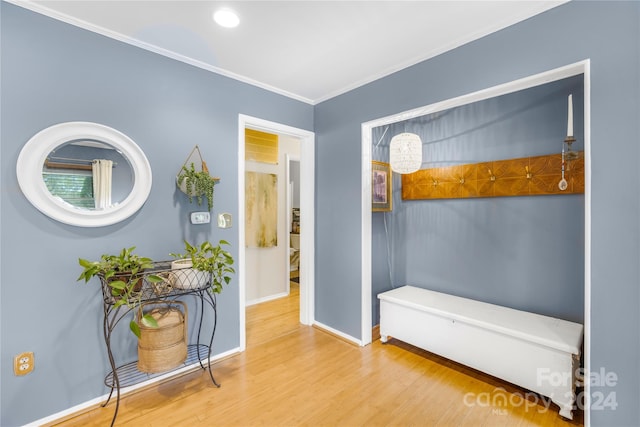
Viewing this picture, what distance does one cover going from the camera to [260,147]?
4.02m

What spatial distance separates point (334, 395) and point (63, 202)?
2.19 m

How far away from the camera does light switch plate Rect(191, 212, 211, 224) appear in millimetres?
2313

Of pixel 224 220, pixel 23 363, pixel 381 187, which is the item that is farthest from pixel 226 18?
pixel 23 363

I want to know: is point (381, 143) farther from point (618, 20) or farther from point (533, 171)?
point (618, 20)

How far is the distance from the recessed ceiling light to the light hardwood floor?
99.5 inches

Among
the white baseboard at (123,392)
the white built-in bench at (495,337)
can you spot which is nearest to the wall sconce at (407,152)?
the white built-in bench at (495,337)

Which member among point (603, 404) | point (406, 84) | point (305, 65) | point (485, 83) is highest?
point (305, 65)

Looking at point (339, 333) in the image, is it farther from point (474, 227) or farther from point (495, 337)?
point (474, 227)

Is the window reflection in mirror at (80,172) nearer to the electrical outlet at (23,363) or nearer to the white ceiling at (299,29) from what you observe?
the white ceiling at (299,29)

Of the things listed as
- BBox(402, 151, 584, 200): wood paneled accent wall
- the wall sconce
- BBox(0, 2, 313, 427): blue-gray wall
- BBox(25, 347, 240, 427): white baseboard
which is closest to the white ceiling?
BBox(0, 2, 313, 427): blue-gray wall

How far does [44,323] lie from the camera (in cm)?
175

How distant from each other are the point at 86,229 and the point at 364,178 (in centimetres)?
220

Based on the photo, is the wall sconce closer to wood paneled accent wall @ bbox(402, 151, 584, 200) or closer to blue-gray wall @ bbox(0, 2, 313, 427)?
wood paneled accent wall @ bbox(402, 151, 584, 200)

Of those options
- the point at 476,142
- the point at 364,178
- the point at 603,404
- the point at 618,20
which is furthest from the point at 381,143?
the point at 603,404
